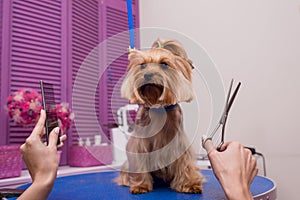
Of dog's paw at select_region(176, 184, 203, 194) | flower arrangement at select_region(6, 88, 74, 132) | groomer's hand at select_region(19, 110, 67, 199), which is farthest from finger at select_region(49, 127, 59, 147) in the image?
flower arrangement at select_region(6, 88, 74, 132)

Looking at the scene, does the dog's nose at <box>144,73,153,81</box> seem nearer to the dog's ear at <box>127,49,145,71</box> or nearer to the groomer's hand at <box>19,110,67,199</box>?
the dog's ear at <box>127,49,145,71</box>

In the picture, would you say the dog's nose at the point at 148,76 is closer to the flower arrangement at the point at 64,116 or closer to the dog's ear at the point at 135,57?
the dog's ear at the point at 135,57

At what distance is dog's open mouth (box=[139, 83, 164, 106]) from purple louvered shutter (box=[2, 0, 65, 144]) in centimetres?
107

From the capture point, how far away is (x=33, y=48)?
1.86 meters

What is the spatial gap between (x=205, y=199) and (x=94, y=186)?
1.55 feet

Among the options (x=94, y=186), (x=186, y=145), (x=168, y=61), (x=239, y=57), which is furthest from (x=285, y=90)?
(x=94, y=186)

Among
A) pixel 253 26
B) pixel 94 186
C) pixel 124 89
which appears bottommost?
pixel 94 186

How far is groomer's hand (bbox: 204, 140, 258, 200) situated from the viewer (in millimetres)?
592

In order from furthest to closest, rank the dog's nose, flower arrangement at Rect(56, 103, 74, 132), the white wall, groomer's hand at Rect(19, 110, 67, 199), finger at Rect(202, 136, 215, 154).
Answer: flower arrangement at Rect(56, 103, 74, 132) < the white wall < the dog's nose < finger at Rect(202, 136, 215, 154) < groomer's hand at Rect(19, 110, 67, 199)

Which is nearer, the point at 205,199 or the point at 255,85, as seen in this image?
the point at 205,199

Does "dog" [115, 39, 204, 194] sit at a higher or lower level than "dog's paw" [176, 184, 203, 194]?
higher

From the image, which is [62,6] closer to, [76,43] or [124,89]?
[76,43]

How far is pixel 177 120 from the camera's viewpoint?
1.02m

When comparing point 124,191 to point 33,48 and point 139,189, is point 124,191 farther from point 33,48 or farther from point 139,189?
point 33,48
